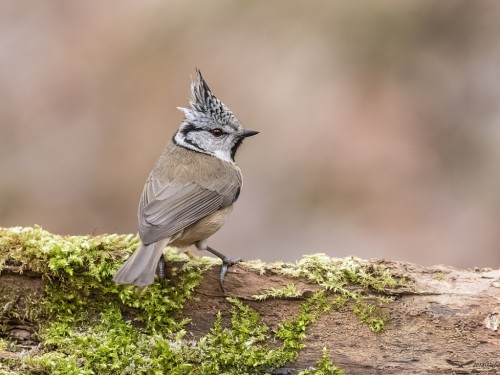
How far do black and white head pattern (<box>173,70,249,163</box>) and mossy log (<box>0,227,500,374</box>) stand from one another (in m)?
1.31

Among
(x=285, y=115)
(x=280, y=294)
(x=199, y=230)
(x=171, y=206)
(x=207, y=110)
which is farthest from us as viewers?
(x=285, y=115)

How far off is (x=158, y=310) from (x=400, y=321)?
Result: 1.38 metres

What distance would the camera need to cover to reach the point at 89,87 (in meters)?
10.4

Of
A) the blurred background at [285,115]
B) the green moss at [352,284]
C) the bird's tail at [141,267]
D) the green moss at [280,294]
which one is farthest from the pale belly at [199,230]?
the blurred background at [285,115]

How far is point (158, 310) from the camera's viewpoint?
14.3ft

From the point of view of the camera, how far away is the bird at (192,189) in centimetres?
438

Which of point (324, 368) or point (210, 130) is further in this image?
point (210, 130)

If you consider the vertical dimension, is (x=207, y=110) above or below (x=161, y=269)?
above

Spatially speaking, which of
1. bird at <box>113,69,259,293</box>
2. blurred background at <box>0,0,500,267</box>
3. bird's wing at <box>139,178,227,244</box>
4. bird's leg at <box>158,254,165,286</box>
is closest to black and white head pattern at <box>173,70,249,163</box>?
bird at <box>113,69,259,293</box>

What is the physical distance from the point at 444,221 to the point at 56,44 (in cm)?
600

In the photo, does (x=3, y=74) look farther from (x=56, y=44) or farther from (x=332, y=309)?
(x=332, y=309)

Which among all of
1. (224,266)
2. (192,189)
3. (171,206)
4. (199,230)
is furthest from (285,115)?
(224,266)

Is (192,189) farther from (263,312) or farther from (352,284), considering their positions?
(352,284)

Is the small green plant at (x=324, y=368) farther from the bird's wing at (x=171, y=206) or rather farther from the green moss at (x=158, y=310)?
the bird's wing at (x=171, y=206)
